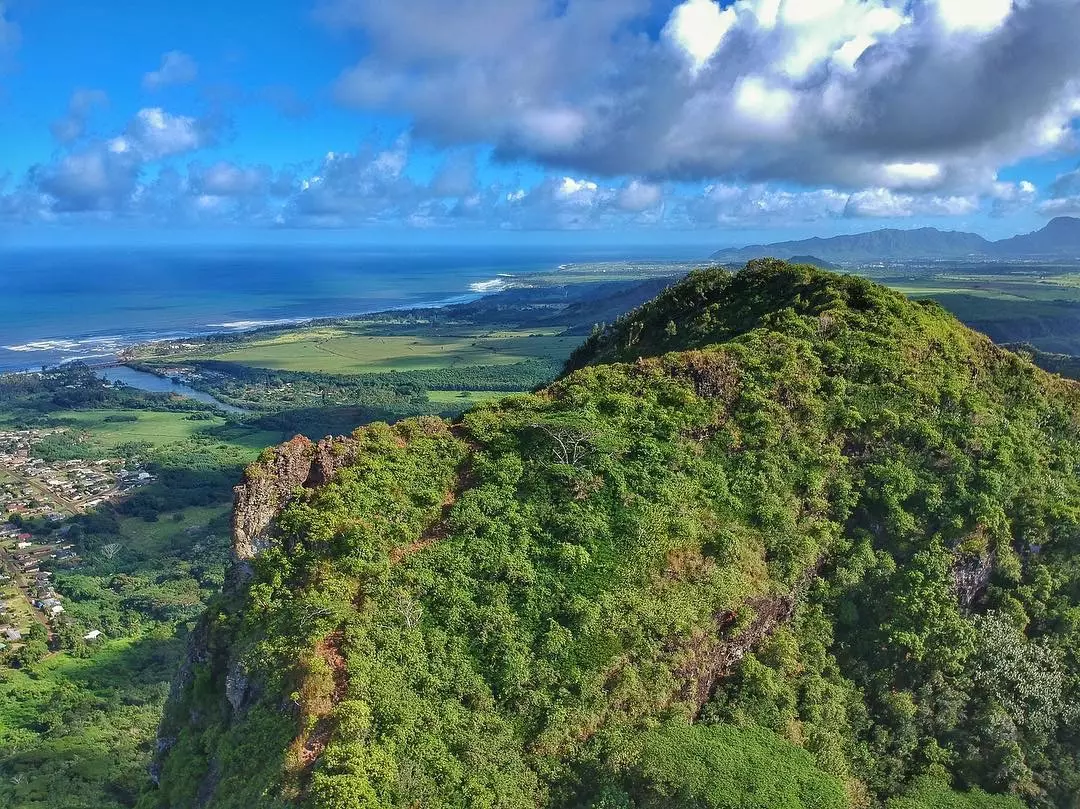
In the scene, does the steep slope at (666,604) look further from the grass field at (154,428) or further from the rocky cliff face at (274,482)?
the grass field at (154,428)

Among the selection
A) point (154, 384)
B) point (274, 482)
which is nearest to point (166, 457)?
point (154, 384)

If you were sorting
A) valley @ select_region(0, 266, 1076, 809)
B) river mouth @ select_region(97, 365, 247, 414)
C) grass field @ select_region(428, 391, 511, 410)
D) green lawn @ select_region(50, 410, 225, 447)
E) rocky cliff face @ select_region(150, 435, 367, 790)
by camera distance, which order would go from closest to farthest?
1. rocky cliff face @ select_region(150, 435, 367, 790)
2. valley @ select_region(0, 266, 1076, 809)
3. green lawn @ select_region(50, 410, 225, 447)
4. grass field @ select_region(428, 391, 511, 410)
5. river mouth @ select_region(97, 365, 247, 414)

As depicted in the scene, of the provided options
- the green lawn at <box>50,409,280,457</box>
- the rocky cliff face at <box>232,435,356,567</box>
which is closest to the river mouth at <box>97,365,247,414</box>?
the green lawn at <box>50,409,280,457</box>

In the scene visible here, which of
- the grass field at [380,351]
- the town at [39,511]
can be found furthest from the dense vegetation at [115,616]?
the grass field at [380,351]

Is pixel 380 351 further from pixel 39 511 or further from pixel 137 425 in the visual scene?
pixel 39 511

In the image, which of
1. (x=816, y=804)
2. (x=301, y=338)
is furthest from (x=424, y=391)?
(x=816, y=804)

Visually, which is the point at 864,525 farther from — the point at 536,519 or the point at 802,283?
the point at 802,283

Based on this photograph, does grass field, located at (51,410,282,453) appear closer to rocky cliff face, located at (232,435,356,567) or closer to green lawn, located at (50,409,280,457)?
green lawn, located at (50,409,280,457)
